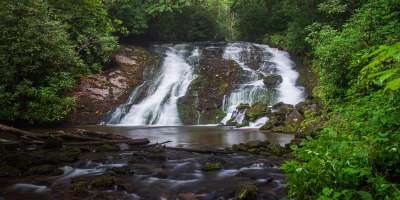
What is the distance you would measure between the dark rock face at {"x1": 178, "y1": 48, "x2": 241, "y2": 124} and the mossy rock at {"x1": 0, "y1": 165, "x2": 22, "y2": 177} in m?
12.8

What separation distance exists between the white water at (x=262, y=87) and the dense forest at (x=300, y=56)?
1.48 m

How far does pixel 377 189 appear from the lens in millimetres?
3818

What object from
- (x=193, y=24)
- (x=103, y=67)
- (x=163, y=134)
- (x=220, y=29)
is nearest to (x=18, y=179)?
(x=163, y=134)

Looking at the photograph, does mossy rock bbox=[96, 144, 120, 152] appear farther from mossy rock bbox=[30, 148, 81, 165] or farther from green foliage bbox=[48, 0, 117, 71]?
green foliage bbox=[48, 0, 117, 71]

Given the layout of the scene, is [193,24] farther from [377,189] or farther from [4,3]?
[377,189]

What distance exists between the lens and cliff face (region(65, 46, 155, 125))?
69.7 ft

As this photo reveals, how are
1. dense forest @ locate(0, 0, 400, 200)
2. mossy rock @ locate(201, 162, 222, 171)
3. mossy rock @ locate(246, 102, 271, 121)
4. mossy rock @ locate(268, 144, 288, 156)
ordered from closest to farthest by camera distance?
dense forest @ locate(0, 0, 400, 200)
mossy rock @ locate(201, 162, 222, 171)
mossy rock @ locate(268, 144, 288, 156)
mossy rock @ locate(246, 102, 271, 121)

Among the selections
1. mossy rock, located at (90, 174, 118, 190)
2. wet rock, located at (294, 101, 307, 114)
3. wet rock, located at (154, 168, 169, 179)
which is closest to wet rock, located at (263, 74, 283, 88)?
wet rock, located at (294, 101, 307, 114)

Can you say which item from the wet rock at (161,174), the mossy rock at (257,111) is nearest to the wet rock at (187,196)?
the wet rock at (161,174)

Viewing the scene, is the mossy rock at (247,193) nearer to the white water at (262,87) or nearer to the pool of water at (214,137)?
the pool of water at (214,137)

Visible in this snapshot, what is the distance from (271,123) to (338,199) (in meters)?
14.2

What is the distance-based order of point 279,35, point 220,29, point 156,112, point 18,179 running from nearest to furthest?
point 18,179, point 156,112, point 279,35, point 220,29

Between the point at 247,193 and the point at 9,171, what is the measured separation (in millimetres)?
5260

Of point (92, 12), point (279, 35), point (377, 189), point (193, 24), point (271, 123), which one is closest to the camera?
point (377, 189)
